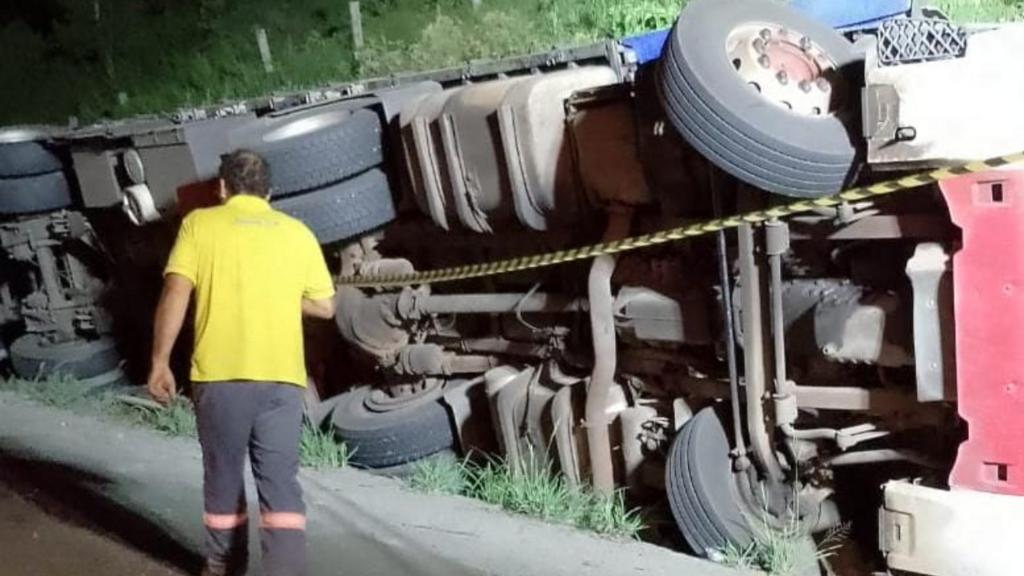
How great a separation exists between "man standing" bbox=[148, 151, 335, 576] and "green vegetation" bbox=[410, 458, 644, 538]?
1.08 metres

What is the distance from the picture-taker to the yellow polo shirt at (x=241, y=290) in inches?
172

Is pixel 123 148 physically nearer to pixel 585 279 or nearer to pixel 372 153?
pixel 372 153

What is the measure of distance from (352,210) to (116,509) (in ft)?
5.62

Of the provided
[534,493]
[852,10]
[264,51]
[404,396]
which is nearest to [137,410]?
[404,396]

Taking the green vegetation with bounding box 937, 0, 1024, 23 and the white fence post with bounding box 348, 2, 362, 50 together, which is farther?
the white fence post with bounding box 348, 2, 362, 50

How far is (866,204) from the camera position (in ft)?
13.6

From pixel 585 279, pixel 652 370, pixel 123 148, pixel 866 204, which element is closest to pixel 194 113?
pixel 123 148

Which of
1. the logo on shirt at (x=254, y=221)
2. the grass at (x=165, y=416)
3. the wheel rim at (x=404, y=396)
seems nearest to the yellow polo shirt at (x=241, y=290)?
the logo on shirt at (x=254, y=221)

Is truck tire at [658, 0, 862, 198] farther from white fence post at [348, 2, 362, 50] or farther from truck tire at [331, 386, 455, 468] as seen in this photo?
white fence post at [348, 2, 362, 50]

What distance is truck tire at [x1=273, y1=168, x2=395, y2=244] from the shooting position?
19.1 ft

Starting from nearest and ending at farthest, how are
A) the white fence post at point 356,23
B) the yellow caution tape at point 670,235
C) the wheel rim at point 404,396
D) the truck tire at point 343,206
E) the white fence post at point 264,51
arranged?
the yellow caution tape at point 670,235
the truck tire at point 343,206
the wheel rim at point 404,396
the white fence post at point 356,23
the white fence post at point 264,51

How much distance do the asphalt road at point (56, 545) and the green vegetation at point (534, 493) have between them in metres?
1.30

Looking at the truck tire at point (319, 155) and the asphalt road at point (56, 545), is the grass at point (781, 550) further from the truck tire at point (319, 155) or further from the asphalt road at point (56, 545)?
the truck tire at point (319, 155)

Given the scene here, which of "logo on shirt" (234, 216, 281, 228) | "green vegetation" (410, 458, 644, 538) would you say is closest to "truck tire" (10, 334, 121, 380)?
"green vegetation" (410, 458, 644, 538)
